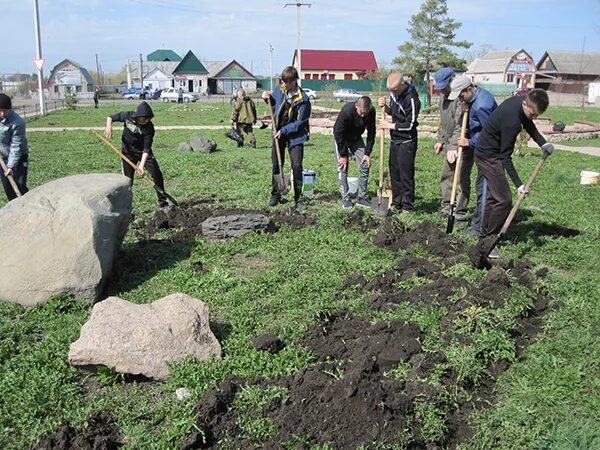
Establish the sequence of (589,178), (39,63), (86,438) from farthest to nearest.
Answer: (39,63) → (589,178) → (86,438)

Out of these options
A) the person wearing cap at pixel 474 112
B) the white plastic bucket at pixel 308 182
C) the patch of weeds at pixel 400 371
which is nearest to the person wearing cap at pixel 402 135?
the person wearing cap at pixel 474 112

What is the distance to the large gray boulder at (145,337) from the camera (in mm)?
Result: 3818

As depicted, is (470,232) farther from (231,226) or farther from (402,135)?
(231,226)

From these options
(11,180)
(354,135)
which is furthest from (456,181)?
(11,180)

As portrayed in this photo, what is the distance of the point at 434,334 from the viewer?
4.27 m

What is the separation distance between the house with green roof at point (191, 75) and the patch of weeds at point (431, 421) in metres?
82.8

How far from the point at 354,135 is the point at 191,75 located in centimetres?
7895

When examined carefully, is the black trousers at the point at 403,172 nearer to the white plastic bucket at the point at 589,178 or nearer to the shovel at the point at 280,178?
the shovel at the point at 280,178

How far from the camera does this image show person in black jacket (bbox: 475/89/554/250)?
→ 580 centimetres

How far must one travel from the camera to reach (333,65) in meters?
80.5

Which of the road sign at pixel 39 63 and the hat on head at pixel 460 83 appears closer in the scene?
the hat on head at pixel 460 83

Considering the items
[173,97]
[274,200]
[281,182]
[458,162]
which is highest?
[173,97]

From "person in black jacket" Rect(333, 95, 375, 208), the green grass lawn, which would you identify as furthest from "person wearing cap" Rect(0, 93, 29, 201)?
"person in black jacket" Rect(333, 95, 375, 208)

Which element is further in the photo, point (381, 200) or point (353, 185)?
point (353, 185)
